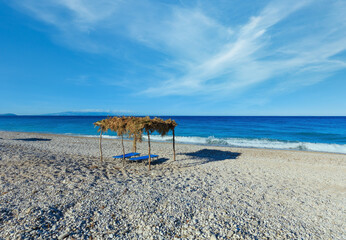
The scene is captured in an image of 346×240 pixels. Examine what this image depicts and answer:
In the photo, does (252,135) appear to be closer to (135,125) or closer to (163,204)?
(135,125)

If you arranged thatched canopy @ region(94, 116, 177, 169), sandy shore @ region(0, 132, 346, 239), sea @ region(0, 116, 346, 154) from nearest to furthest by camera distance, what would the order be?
1. sandy shore @ region(0, 132, 346, 239)
2. thatched canopy @ region(94, 116, 177, 169)
3. sea @ region(0, 116, 346, 154)

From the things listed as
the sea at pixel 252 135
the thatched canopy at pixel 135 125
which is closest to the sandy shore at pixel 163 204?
the thatched canopy at pixel 135 125

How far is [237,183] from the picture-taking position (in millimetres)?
6938

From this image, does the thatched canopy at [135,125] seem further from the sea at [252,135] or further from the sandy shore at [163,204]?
the sea at [252,135]

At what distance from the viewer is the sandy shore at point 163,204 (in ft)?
12.4

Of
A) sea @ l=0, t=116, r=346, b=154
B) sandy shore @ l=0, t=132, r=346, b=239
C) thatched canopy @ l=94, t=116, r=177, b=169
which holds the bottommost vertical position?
sea @ l=0, t=116, r=346, b=154

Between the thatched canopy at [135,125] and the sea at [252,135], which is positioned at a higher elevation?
the thatched canopy at [135,125]

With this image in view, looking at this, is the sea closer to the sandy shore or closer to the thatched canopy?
the thatched canopy

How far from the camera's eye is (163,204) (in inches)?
191

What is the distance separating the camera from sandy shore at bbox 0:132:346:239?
12.4 feet

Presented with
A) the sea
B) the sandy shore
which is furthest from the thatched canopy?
the sea

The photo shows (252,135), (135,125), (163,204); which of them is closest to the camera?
(163,204)

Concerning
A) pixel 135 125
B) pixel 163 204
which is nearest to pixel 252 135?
pixel 135 125

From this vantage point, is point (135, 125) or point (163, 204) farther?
point (135, 125)
